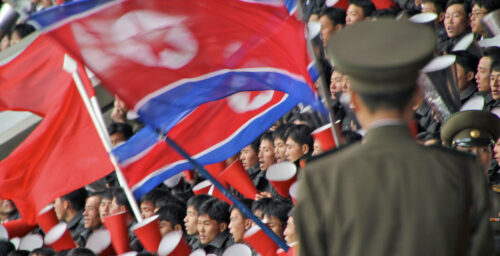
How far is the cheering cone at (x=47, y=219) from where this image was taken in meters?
7.96

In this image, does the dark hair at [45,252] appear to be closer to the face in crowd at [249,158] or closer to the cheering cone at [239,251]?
the face in crowd at [249,158]

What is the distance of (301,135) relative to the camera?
21.2 ft

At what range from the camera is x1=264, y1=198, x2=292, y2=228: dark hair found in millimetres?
5648

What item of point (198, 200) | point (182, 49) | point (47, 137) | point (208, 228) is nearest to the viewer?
point (182, 49)

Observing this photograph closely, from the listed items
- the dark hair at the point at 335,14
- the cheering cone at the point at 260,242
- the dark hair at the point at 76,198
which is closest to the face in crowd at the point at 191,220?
the cheering cone at the point at 260,242

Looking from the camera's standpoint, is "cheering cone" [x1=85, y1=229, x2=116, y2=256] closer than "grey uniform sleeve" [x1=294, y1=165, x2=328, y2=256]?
No

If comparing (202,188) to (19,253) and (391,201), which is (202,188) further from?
(391,201)

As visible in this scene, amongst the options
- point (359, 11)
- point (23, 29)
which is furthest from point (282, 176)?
point (23, 29)

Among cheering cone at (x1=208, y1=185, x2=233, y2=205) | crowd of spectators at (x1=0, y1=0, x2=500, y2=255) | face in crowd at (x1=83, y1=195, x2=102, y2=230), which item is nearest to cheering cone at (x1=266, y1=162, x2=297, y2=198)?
crowd of spectators at (x1=0, y1=0, x2=500, y2=255)

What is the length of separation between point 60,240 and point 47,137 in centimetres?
88

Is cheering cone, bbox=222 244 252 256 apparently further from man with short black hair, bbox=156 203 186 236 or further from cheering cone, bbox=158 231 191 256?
man with short black hair, bbox=156 203 186 236

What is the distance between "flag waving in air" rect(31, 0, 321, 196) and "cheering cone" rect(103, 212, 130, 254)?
7.10ft

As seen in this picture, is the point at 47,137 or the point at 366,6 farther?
the point at 366,6

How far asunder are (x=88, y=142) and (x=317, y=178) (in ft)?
16.6
